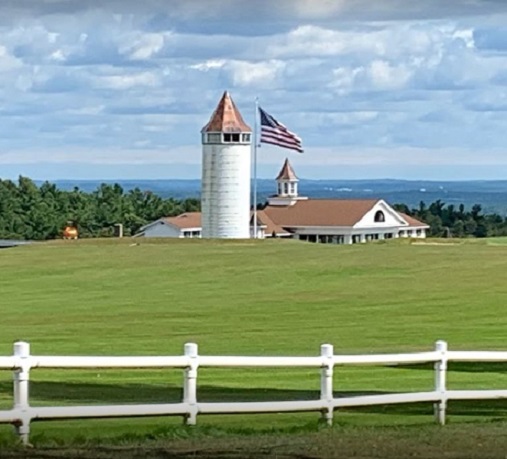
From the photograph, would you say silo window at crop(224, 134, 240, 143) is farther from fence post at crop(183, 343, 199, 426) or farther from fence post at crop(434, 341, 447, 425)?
fence post at crop(183, 343, 199, 426)

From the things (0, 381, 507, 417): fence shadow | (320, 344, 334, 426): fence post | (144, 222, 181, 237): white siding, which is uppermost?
(144, 222, 181, 237): white siding

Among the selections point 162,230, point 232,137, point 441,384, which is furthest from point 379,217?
point 441,384

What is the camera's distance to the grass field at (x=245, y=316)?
18016 millimetres

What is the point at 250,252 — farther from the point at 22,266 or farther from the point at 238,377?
the point at 238,377

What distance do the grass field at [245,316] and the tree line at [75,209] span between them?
144 feet

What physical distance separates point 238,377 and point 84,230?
306 ft

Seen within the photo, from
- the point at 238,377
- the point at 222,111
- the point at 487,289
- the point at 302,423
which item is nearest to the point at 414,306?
the point at 487,289

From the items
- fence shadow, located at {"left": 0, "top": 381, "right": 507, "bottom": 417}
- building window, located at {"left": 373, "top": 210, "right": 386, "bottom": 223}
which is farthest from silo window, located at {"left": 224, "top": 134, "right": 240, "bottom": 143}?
fence shadow, located at {"left": 0, "top": 381, "right": 507, "bottom": 417}

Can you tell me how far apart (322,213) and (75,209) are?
22.8 metres

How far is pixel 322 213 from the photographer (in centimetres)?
11550

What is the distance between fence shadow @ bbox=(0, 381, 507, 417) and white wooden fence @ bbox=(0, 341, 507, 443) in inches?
38.6

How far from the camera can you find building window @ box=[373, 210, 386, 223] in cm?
11816

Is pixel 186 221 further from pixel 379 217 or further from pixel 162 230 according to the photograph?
pixel 379 217

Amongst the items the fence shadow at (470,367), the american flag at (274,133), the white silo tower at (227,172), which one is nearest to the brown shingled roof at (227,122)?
the white silo tower at (227,172)
